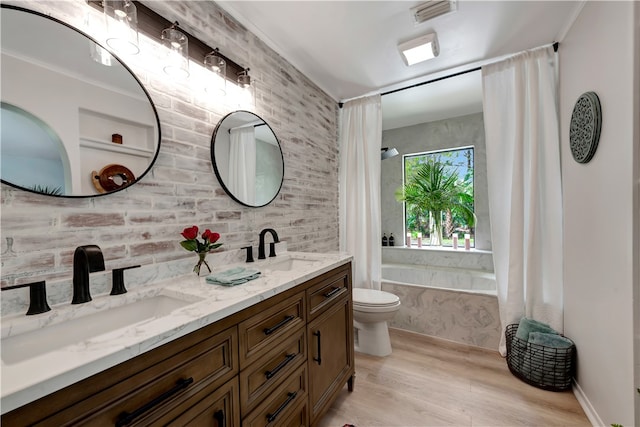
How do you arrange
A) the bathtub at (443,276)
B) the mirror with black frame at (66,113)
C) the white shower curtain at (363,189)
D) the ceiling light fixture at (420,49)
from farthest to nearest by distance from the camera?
the bathtub at (443,276)
the white shower curtain at (363,189)
the ceiling light fixture at (420,49)
the mirror with black frame at (66,113)

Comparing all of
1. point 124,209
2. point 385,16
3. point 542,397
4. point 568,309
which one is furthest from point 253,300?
point 568,309

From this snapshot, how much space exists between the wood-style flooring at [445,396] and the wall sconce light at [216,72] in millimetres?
2092

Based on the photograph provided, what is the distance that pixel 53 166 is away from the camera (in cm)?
95

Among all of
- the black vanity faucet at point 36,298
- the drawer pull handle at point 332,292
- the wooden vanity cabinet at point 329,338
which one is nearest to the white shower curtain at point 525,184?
the wooden vanity cabinet at point 329,338

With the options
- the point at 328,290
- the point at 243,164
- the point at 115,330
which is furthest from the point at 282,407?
the point at 243,164

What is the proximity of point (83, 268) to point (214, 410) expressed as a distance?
68 centimetres

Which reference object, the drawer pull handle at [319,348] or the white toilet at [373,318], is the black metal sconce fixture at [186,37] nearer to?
the drawer pull handle at [319,348]

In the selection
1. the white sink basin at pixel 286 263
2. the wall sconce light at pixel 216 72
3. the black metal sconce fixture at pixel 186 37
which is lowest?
the white sink basin at pixel 286 263

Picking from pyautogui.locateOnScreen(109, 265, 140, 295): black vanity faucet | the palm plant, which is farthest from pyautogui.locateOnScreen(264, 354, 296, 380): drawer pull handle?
the palm plant

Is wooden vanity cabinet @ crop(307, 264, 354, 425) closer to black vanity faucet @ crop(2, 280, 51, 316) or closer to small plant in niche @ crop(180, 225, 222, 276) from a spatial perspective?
small plant in niche @ crop(180, 225, 222, 276)

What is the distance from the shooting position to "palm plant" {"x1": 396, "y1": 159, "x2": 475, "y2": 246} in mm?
3615

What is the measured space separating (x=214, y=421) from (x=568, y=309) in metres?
2.38

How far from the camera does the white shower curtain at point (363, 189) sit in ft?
9.21

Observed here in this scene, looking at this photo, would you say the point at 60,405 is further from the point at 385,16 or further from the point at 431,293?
the point at 431,293
